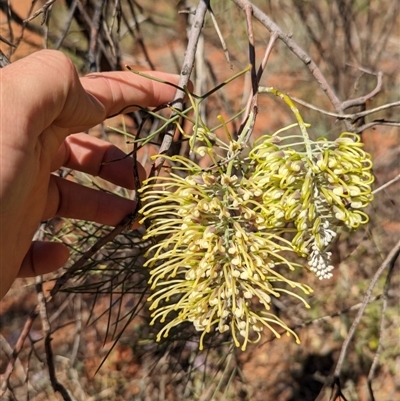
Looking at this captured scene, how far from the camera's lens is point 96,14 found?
4.58 feet

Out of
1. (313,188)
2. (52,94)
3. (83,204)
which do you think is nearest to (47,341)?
(83,204)

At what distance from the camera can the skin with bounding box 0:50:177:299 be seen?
83 cm

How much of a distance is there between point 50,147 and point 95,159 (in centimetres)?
25

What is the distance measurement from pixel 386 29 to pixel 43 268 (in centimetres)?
172

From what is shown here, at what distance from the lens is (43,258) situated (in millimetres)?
1222

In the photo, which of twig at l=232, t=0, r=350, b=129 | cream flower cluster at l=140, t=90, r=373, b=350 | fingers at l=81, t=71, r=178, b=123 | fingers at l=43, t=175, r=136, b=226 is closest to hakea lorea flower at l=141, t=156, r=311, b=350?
cream flower cluster at l=140, t=90, r=373, b=350

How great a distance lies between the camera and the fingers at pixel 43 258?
1.22 metres

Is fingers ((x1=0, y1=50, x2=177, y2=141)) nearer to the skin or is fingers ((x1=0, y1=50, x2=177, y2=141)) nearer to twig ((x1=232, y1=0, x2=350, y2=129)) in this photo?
the skin

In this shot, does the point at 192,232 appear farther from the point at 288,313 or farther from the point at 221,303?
the point at 288,313

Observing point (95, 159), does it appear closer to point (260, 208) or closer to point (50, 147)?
point (50, 147)

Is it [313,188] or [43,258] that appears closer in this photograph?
[313,188]

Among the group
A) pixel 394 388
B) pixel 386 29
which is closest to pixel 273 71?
pixel 386 29

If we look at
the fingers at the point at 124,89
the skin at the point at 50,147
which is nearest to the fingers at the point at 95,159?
the skin at the point at 50,147

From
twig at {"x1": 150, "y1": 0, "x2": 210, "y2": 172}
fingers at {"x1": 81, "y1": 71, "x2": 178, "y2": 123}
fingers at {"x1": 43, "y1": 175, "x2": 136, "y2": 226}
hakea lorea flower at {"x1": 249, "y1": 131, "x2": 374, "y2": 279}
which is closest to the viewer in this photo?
hakea lorea flower at {"x1": 249, "y1": 131, "x2": 374, "y2": 279}
